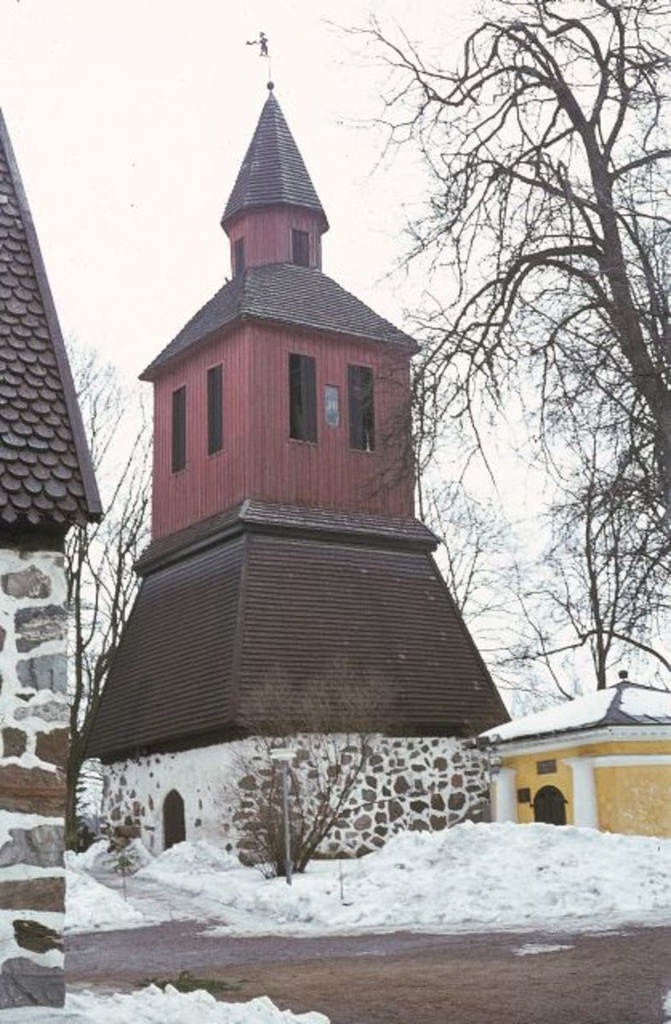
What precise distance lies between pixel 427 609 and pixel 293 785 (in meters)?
5.44

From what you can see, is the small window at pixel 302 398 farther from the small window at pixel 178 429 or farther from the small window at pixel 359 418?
the small window at pixel 178 429

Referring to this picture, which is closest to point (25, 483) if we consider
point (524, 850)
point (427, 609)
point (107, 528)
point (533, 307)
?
point (533, 307)

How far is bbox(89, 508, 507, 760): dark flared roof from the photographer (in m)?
21.5

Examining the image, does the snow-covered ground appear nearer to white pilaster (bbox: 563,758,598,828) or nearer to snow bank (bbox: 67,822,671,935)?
snow bank (bbox: 67,822,671,935)

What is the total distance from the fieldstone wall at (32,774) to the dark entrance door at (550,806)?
534 inches

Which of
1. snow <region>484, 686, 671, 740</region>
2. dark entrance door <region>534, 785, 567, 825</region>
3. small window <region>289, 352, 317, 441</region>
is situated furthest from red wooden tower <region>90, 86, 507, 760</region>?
dark entrance door <region>534, 785, 567, 825</region>

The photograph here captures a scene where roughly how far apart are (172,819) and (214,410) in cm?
796

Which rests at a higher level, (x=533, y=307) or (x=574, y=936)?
(x=533, y=307)

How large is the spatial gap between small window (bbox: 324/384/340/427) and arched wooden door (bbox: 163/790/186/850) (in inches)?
301

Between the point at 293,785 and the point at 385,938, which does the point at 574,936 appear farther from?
the point at 293,785

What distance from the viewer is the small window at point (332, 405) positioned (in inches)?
982

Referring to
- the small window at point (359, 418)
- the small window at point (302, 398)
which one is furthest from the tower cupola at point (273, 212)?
the small window at point (359, 418)

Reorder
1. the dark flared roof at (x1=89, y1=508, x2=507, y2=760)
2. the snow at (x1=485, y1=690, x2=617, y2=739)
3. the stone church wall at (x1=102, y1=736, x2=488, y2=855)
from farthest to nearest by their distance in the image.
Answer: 1. the dark flared roof at (x1=89, y1=508, x2=507, y2=760)
2. the stone church wall at (x1=102, y1=736, x2=488, y2=855)
3. the snow at (x1=485, y1=690, x2=617, y2=739)

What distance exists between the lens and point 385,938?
12961 millimetres
